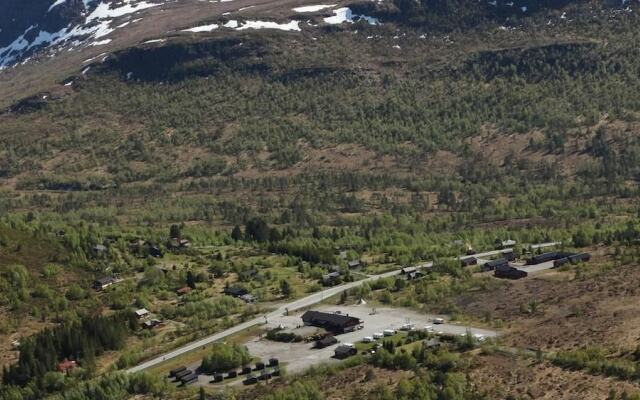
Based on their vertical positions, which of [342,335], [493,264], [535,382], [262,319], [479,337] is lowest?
[493,264]

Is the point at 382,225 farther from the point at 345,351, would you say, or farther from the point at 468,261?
the point at 345,351

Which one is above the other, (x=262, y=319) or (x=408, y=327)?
(x=408, y=327)

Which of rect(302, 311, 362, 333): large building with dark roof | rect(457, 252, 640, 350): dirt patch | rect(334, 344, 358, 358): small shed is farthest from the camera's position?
rect(302, 311, 362, 333): large building with dark roof

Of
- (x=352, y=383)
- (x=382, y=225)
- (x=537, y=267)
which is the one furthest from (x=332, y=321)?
(x=382, y=225)

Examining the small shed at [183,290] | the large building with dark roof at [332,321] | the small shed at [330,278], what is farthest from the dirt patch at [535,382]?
the small shed at [183,290]

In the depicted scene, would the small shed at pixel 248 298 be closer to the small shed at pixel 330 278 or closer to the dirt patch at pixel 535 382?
the small shed at pixel 330 278

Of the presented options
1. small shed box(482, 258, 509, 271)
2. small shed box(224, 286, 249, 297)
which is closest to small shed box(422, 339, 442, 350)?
small shed box(482, 258, 509, 271)

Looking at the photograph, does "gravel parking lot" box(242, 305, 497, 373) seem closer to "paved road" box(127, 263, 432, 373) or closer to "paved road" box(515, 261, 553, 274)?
"paved road" box(127, 263, 432, 373)
